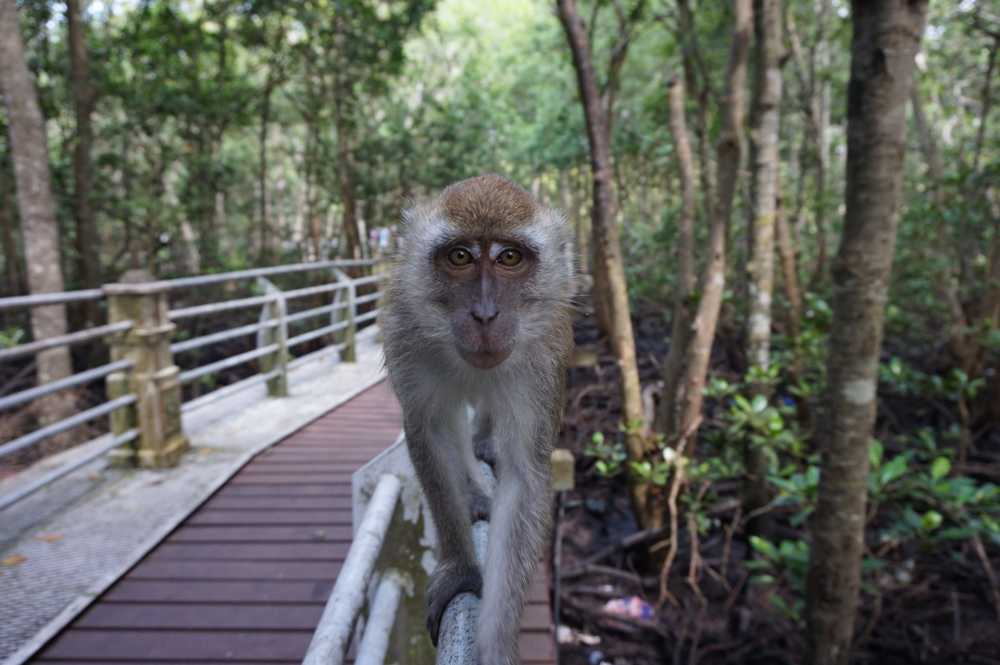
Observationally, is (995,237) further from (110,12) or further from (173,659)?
(110,12)

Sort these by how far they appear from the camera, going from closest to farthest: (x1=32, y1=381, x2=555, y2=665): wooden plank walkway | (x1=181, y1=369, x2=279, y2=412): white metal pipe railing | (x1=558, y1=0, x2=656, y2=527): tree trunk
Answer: (x1=32, y1=381, x2=555, y2=665): wooden plank walkway → (x1=558, y1=0, x2=656, y2=527): tree trunk → (x1=181, y1=369, x2=279, y2=412): white metal pipe railing

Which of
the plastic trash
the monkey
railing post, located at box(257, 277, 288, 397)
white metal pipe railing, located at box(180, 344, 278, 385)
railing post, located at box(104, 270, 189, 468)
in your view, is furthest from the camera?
railing post, located at box(257, 277, 288, 397)

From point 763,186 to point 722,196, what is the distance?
55 cm

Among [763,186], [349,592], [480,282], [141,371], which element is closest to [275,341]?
[141,371]

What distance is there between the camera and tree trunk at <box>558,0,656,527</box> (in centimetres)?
431

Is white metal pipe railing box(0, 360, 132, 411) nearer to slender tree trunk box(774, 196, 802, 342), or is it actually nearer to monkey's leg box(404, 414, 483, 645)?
monkey's leg box(404, 414, 483, 645)

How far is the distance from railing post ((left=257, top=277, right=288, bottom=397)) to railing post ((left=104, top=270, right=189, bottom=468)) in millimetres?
2030

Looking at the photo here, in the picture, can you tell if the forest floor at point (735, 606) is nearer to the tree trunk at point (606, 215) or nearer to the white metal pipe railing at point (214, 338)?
the tree trunk at point (606, 215)

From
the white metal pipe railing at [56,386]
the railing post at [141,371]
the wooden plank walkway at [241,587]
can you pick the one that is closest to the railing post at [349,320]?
the railing post at [141,371]

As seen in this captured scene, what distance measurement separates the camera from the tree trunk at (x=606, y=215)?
4.31 meters

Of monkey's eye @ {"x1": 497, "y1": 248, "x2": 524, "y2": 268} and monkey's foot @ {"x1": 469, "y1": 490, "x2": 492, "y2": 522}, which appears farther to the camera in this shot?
monkey's foot @ {"x1": 469, "y1": 490, "x2": 492, "y2": 522}

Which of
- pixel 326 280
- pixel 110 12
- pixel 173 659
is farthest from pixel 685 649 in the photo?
pixel 110 12

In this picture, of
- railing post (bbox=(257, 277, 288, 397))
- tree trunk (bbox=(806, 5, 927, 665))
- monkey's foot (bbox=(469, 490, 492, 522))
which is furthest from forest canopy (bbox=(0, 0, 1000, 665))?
railing post (bbox=(257, 277, 288, 397))

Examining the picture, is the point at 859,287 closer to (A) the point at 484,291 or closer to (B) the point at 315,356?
(A) the point at 484,291
